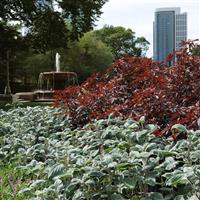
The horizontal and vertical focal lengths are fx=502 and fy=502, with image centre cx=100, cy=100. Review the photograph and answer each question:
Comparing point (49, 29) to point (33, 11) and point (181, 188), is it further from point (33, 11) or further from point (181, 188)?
point (181, 188)

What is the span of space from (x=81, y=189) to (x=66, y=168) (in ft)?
0.66

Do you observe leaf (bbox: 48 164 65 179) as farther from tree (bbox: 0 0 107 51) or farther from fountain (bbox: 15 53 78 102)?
tree (bbox: 0 0 107 51)

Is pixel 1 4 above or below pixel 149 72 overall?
above

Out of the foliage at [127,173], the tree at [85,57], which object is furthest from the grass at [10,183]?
the tree at [85,57]

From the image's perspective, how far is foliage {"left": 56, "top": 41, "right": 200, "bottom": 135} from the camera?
4211mm

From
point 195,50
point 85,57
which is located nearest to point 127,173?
point 195,50

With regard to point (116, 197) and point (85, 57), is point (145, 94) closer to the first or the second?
point (116, 197)

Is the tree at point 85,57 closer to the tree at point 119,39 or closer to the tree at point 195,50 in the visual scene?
the tree at point 119,39

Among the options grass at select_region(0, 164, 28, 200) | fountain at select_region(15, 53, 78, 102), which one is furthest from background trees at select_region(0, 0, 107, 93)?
grass at select_region(0, 164, 28, 200)

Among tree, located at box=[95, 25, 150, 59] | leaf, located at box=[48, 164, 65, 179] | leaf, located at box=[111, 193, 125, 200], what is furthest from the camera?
tree, located at box=[95, 25, 150, 59]

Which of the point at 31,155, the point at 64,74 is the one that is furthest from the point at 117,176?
the point at 64,74

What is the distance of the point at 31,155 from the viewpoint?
156 inches

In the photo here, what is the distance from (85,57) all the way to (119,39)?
22.7 m

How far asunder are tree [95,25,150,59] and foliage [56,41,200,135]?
6809cm
